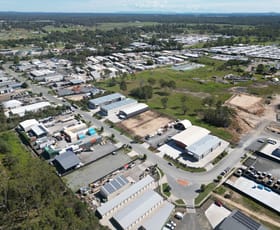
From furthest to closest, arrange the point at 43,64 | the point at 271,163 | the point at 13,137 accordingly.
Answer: the point at 43,64, the point at 13,137, the point at 271,163

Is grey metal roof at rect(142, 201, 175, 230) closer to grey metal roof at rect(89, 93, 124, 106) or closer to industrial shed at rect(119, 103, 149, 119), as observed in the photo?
industrial shed at rect(119, 103, 149, 119)

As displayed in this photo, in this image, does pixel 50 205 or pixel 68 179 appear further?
pixel 68 179

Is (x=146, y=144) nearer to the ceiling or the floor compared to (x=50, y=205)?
nearer to the floor

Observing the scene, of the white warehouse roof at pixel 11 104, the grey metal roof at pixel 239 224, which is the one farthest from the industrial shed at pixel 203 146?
the white warehouse roof at pixel 11 104

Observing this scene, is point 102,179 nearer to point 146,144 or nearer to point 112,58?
point 146,144

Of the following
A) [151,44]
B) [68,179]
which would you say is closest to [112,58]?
[151,44]

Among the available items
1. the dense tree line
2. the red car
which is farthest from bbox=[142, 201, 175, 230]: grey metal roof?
the dense tree line
